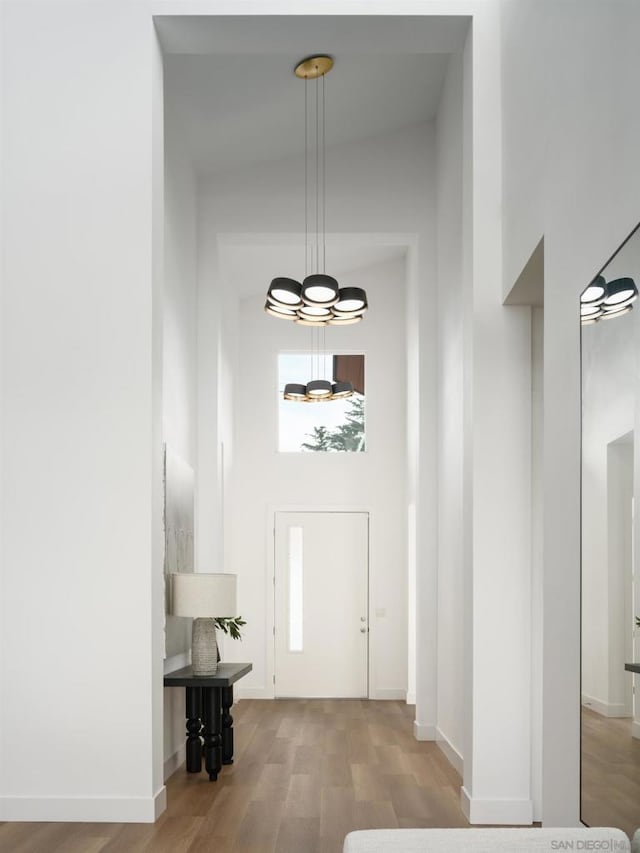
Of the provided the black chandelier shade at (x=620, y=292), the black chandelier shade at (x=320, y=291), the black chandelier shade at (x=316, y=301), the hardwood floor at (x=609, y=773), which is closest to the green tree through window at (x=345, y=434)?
the black chandelier shade at (x=316, y=301)

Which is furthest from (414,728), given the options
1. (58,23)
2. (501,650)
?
(58,23)

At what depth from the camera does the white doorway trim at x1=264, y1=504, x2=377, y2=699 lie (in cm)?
991

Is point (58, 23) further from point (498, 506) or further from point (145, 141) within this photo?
point (498, 506)

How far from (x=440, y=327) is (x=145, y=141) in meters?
3.03

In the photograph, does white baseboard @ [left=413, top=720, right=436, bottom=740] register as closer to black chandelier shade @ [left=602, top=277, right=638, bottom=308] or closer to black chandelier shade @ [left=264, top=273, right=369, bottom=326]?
black chandelier shade @ [left=264, top=273, right=369, bottom=326]

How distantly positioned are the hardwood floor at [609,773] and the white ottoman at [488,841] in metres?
0.46

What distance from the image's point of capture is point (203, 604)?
5.95 metres

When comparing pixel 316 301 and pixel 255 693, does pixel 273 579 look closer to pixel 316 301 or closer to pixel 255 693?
pixel 255 693

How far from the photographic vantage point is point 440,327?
24.7 feet

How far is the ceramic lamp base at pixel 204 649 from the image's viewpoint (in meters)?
6.10

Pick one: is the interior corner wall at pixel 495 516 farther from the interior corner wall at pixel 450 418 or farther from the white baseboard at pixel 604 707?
the white baseboard at pixel 604 707

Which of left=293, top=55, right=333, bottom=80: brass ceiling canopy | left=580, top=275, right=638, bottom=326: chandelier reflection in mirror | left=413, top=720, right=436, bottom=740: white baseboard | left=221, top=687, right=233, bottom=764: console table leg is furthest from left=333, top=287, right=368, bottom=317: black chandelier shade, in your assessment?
left=580, top=275, right=638, bottom=326: chandelier reflection in mirror

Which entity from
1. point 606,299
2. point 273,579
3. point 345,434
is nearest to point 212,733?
point 273,579

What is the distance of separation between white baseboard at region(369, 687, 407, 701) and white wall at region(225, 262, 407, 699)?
0.5 inches
